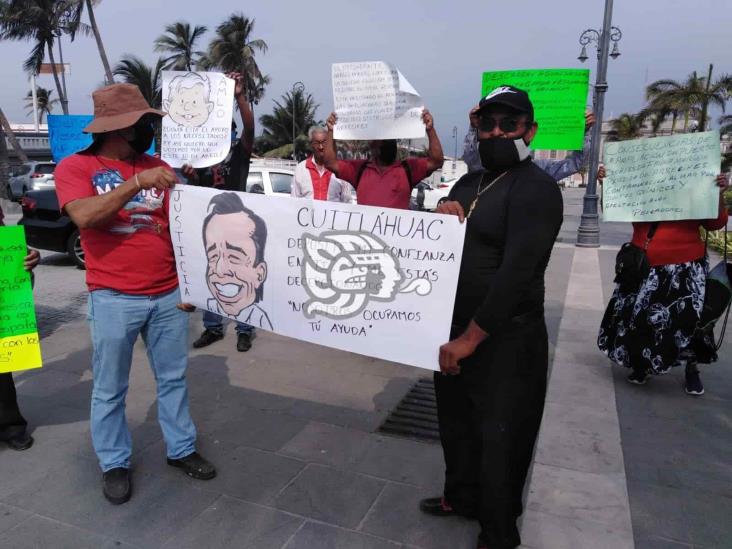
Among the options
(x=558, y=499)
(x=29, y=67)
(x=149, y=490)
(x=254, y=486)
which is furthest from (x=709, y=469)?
(x=29, y=67)

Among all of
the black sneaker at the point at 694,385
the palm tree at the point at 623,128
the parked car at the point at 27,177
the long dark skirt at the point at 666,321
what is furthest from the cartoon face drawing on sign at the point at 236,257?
the palm tree at the point at 623,128

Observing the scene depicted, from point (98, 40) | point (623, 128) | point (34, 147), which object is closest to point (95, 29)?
point (98, 40)

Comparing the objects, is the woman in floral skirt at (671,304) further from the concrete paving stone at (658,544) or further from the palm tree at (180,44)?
the palm tree at (180,44)

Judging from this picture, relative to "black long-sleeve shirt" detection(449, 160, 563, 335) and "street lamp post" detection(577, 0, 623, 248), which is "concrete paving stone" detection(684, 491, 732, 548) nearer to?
"black long-sleeve shirt" detection(449, 160, 563, 335)

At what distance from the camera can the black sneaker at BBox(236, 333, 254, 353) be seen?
213 inches

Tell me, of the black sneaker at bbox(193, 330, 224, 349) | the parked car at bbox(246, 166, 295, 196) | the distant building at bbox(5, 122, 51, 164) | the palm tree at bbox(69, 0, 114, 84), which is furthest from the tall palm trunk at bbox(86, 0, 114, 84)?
the black sneaker at bbox(193, 330, 224, 349)

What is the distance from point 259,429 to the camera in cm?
379

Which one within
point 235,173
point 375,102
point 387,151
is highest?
point 375,102

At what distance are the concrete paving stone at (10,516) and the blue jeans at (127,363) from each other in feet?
1.30

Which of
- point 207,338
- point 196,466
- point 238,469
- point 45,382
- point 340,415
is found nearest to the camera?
point 196,466

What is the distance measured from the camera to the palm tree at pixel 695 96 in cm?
3216

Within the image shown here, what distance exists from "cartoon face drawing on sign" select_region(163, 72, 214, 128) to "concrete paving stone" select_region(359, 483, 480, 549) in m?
2.66

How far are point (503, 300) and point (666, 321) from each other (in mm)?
2751

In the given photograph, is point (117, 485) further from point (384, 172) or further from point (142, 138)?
point (384, 172)
